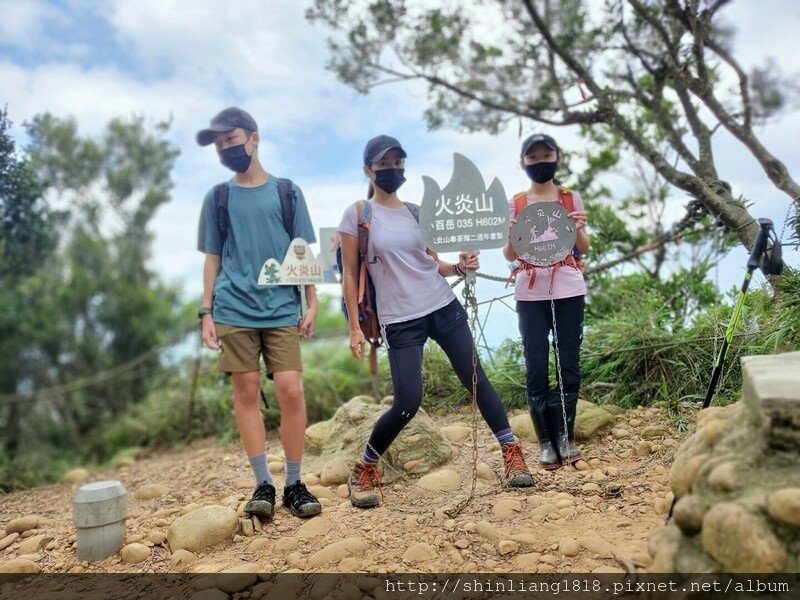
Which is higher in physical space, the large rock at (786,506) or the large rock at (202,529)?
the large rock at (786,506)

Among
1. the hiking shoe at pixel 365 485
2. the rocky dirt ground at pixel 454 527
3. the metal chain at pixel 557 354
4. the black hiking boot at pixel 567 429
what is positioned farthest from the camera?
the black hiking boot at pixel 567 429

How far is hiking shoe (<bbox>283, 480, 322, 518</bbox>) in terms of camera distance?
323 centimetres

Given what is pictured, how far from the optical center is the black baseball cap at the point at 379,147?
3252 mm

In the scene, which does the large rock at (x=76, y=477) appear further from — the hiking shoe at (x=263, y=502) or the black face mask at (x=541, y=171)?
the black face mask at (x=541, y=171)

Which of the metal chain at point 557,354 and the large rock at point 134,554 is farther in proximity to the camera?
Result: the metal chain at point 557,354

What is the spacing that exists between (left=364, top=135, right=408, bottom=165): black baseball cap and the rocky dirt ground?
164cm

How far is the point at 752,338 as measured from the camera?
13.1 feet

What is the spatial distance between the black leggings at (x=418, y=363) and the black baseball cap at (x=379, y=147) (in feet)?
2.51

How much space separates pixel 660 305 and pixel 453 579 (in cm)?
357

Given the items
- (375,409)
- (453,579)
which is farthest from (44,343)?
(453,579)

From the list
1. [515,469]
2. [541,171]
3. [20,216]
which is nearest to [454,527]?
[515,469]

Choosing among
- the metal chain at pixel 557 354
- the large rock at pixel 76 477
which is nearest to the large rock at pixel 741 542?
the metal chain at pixel 557 354

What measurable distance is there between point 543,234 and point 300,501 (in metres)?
1.72

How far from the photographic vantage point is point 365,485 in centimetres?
341
